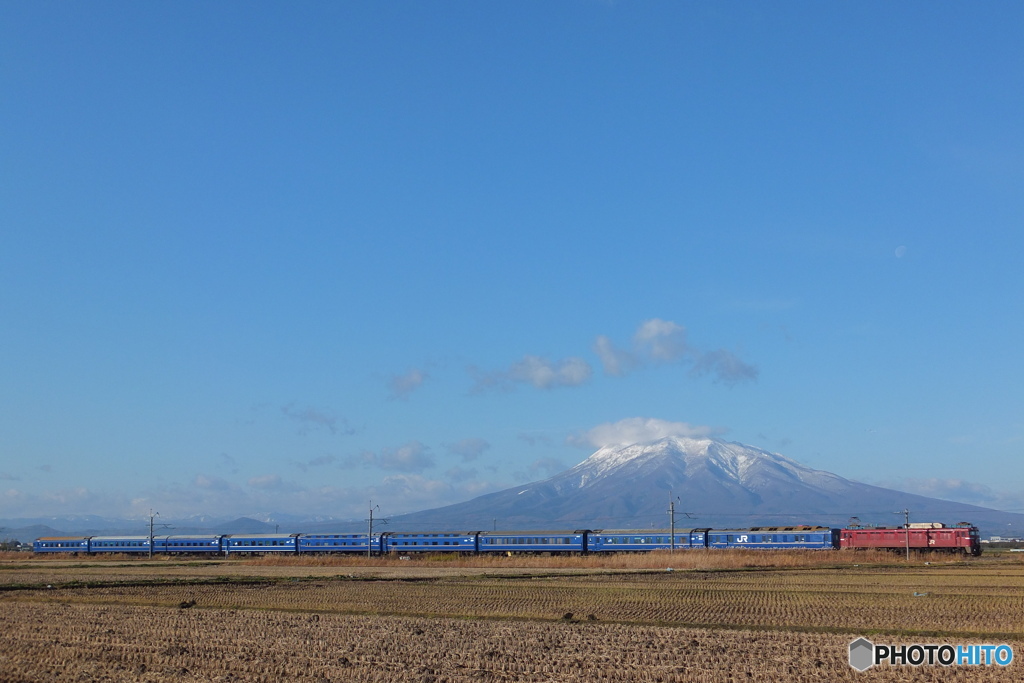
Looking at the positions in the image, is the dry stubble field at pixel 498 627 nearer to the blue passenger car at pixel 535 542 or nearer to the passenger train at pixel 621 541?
the passenger train at pixel 621 541

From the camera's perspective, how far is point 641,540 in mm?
94812

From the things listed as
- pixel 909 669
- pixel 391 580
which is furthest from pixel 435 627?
pixel 391 580

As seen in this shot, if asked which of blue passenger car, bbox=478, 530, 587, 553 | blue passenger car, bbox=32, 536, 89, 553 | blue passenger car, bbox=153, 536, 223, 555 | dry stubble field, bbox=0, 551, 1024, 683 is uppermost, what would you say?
dry stubble field, bbox=0, 551, 1024, 683

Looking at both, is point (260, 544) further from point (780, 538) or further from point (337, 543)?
point (780, 538)

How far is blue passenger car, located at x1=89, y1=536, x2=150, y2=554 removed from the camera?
122312 millimetres

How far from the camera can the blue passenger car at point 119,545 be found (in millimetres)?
122312

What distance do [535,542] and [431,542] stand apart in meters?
12.9

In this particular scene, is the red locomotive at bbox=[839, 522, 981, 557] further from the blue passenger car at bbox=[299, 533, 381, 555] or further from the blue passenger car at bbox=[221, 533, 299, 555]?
the blue passenger car at bbox=[221, 533, 299, 555]

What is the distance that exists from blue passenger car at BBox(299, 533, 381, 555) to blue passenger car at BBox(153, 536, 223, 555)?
12.4 meters

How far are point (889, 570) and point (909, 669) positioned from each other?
47527mm

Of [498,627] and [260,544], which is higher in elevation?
[498,627]

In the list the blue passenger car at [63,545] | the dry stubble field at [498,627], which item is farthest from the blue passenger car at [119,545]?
the dry stubble field at [498,627]

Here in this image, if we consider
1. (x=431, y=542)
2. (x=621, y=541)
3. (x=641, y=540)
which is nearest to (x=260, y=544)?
(x=431, y=542)
